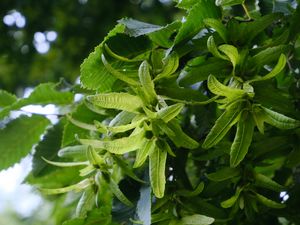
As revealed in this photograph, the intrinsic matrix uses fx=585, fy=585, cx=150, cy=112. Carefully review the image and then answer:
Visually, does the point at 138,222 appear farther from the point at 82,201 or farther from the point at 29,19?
the point at 29,19

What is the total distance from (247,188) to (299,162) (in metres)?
0.07

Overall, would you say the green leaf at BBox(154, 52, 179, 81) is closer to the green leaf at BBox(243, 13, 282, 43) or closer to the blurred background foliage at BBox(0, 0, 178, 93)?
the green leaf at BBox(243, 13, 282, 43)

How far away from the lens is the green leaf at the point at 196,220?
61 cm

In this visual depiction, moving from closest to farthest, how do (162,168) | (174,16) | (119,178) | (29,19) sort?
1. (162,168)
2. (119,178)
3. (29,19)
4. (174,16)

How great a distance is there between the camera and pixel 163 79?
0.62m

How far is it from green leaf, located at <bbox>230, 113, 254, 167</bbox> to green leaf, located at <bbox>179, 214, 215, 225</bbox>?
0.06 meters

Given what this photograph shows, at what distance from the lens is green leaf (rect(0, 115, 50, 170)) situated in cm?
93

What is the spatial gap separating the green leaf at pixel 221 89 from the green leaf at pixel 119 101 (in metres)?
0.08

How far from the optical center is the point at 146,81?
23.0 inches

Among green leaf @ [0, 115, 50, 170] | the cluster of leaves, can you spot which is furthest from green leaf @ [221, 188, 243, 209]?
green leaf @ [0, 115, 50, 170]

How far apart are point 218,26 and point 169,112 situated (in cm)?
11

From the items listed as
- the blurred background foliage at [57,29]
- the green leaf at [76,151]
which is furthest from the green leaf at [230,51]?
the blurred background foliage at [57,29]

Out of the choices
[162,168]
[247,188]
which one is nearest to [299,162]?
[247,188]

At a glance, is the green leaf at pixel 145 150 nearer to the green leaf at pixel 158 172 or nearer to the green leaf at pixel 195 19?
the green leaf at pixel 158 172
